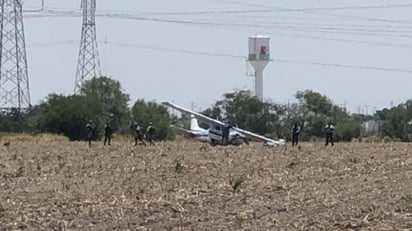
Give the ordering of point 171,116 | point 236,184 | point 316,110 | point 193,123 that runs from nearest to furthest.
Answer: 1. point 236,184
2. point 193,123
3. point 171,116
4. point 316,110

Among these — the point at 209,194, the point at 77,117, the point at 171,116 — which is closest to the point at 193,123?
the point at 171,116

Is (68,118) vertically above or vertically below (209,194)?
above

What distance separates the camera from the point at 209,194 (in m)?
20.6

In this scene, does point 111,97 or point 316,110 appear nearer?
point 111,97

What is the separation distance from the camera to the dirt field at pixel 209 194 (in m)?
15.7

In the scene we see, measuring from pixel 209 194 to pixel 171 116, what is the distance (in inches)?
3463

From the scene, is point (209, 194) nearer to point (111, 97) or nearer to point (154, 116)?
point (154, 116)

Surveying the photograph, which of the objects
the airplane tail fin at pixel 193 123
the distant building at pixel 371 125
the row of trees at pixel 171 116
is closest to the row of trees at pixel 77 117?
the row of trees at pixel 171 116

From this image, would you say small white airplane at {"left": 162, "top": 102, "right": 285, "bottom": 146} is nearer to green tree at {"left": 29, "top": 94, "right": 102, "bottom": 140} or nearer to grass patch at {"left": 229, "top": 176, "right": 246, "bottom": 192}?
green tree at {"left": 29, "top": 94, "right": 102, "bottom": 140}

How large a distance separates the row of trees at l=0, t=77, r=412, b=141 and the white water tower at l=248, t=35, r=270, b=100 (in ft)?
15.8

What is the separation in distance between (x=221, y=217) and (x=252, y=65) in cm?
10472

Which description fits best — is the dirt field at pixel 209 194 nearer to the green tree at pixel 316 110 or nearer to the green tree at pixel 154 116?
the green tree at pixel 154 116

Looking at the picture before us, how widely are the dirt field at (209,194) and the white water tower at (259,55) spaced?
8519cm

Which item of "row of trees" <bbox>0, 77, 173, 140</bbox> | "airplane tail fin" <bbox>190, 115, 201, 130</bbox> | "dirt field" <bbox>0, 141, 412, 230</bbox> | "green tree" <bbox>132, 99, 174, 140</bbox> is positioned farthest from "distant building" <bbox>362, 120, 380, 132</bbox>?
"dirt field" <bbox>0, 141, 412, 230</bbox>
